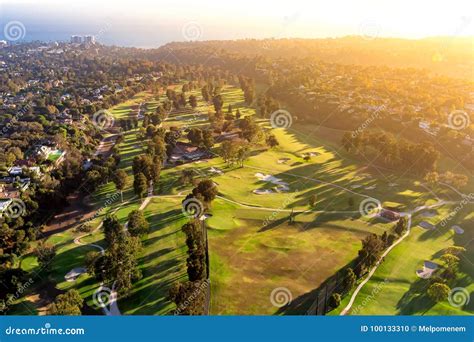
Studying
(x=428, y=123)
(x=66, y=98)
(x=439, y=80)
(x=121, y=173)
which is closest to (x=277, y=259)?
(x=121, y=173)

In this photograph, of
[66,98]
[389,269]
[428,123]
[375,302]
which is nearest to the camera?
[375,302]

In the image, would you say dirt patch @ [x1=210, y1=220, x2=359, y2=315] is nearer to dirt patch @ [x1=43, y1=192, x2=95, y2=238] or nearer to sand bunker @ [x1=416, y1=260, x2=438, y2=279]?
sand bunker @ [x1=416, y1=260, x2=438, y2=279]

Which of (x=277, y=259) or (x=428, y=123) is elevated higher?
(x=428, y=123)

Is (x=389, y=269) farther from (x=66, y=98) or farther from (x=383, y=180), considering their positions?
(x=66, y=98)

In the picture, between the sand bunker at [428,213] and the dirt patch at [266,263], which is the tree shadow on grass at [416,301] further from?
the sand bunker at [428,213]

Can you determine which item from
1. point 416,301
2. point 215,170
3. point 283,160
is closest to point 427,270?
point 416,301

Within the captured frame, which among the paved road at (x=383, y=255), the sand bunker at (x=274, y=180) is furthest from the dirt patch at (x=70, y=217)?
the paved road at (x=383, y=255)
